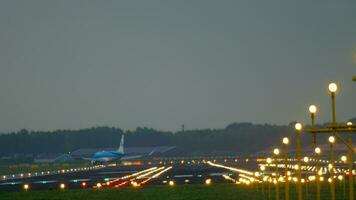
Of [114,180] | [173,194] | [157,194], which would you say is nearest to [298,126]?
[173,194]

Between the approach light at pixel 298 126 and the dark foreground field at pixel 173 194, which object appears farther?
the dark foreground field at pixel 173 194

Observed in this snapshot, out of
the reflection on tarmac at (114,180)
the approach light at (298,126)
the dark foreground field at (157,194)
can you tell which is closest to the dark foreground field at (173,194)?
the dark foreground field at (157,194)

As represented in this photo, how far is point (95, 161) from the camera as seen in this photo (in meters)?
193

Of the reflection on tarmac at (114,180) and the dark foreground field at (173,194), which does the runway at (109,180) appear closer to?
the reflection on tarmac at (114,180)

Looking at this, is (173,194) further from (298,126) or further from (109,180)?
(109,180)

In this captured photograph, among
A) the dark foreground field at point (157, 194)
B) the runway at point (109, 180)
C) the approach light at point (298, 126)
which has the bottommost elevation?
the dark foreground field at point (157, 194)

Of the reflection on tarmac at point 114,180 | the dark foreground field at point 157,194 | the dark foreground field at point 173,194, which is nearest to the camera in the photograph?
the dark foreground field at point 173,194

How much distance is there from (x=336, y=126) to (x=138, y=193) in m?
41.5

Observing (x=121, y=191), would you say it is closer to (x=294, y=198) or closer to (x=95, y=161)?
(x=294, y=198)

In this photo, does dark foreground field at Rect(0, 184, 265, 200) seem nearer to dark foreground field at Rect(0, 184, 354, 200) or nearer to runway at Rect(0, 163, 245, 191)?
dark foreground field at Rect(0, 184, 354, 200)

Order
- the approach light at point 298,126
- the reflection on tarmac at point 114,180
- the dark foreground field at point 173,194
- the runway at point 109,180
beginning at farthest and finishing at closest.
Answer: the reflection on tarmac at point 114,180, the runway at point 109,180, the dark foreground field at point 173,194, the approach light at point 298,126

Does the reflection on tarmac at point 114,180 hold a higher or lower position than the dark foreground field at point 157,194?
higher

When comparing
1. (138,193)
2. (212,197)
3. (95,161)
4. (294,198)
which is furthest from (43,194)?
(95,161)

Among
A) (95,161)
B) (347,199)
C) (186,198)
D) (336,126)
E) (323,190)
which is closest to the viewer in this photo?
(336,126)
